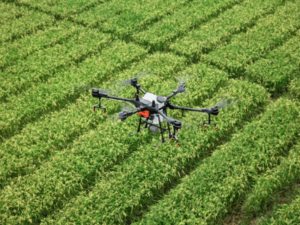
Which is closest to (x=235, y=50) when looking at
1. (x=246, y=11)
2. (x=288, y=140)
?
(x=246, y=11)

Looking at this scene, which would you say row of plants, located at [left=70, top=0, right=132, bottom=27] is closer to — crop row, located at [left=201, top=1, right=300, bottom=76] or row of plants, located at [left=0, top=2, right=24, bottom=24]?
row of plants, located at [left=0, top=2, right=24, bottom=24]

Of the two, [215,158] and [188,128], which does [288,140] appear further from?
[188,128]

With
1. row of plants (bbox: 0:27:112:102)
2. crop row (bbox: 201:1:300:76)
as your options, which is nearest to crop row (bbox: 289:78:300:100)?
crop row (bbox: 201:1:300:76)

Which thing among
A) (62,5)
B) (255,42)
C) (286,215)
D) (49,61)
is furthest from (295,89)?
(62,5)

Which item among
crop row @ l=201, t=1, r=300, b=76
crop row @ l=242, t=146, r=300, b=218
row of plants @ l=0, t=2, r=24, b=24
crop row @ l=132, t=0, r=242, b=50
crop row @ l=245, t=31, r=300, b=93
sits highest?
row of plants @ l=0, t=2, r=24, b=24

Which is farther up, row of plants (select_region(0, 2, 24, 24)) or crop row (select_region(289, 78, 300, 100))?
row of plants (select_region(0, 2, 24, 24))
